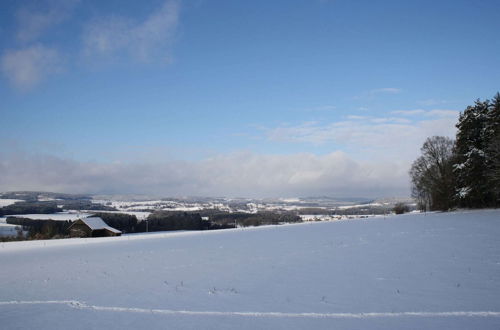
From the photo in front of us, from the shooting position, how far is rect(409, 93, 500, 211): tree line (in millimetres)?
37406

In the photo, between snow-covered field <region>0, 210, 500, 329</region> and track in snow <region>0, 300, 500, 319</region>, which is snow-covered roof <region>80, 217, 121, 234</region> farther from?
track in snow <region>0, 300, 500, 319</region>

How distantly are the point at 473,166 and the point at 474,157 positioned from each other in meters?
1.09

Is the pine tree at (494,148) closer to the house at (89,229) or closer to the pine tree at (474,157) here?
the pine tree at (474,157)

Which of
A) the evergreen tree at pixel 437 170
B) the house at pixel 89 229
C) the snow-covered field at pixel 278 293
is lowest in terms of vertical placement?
the house at pixel 89 229

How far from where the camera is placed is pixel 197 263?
16.5 metres

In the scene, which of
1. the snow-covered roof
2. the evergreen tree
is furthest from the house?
the evergreen tree

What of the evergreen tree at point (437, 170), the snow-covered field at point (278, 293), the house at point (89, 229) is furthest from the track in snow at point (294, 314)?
the house at point (89, 229)

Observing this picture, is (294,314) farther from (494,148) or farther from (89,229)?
(89,229)

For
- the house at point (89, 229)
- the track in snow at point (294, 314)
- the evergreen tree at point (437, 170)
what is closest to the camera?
the track in snow at point (294, 314)

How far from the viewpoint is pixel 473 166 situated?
3916 cm

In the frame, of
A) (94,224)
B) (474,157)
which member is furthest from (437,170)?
(94,224)

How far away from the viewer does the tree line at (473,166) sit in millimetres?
37406

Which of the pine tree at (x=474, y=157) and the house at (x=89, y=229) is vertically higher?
the pine tree at (x=474, y=157)

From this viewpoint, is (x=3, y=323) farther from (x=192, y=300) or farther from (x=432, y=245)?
(x=432, y=245)
